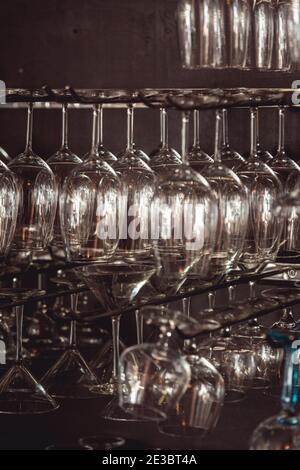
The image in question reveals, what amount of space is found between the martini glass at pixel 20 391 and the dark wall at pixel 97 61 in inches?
38.2

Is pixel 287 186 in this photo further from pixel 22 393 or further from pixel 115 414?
pixel 22 393

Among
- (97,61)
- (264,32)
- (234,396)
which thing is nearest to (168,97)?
(264,32)

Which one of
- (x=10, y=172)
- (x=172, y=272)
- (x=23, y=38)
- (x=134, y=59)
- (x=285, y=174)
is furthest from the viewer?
(x=23, y=38)

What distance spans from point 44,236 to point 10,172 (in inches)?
5.9

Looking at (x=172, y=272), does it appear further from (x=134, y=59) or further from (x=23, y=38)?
(x=23, y=38)

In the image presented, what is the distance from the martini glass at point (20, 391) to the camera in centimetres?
212

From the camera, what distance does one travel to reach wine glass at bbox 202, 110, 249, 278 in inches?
75.4

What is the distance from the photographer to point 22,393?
2.15 metres

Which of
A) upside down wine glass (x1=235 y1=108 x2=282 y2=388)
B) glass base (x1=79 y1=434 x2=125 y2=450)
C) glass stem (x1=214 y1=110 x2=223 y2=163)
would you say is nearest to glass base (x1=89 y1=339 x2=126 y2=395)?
glass base (x1=79 y1=434 x2=125 y2=450)

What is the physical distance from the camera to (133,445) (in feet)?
6.09

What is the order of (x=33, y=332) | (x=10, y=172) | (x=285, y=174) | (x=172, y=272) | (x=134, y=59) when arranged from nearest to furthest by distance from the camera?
(x=172, y=272), (x=10, y=172), (x=285, y=174), (x=33, y=332), (x=134, y=59)

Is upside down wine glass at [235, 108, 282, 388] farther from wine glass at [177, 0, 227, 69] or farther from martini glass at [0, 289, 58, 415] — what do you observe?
martini glass at [0, 289, 58, 415]

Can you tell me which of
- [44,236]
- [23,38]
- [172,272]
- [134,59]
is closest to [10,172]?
[44,236]

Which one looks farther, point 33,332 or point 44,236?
point 33,332
